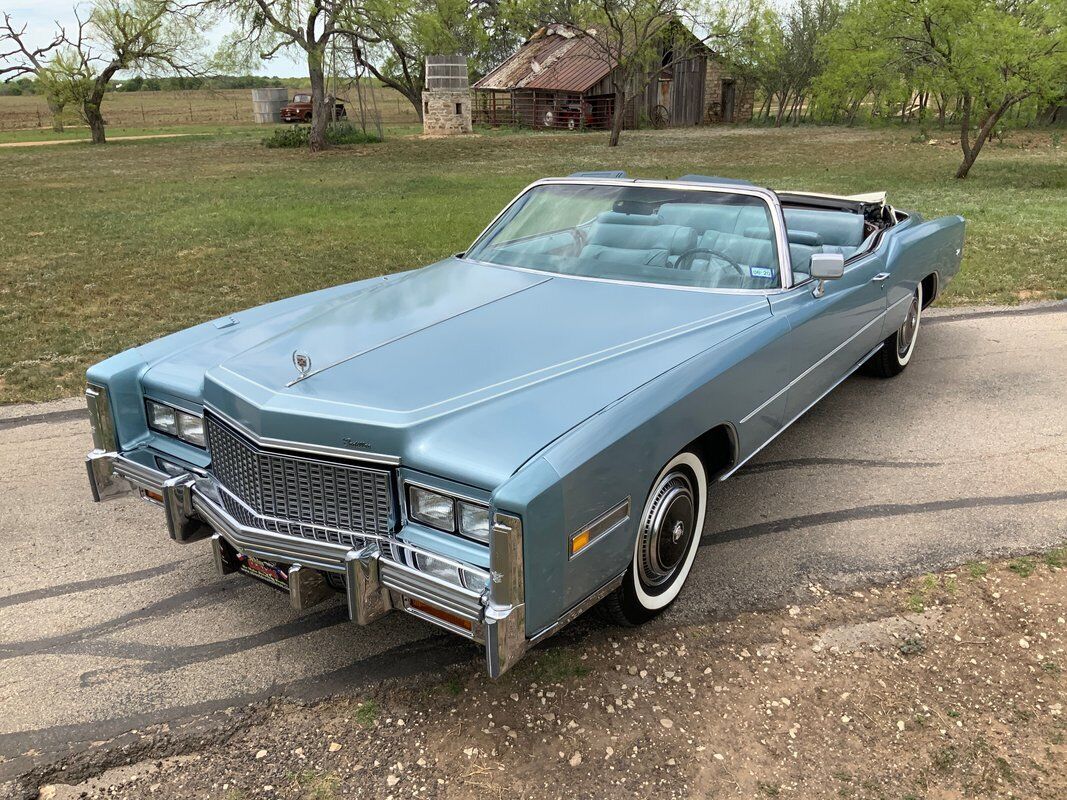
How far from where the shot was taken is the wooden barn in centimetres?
3984

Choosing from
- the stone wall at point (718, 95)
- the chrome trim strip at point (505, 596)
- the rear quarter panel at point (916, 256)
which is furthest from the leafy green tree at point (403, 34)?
the chrome trim strip at point (505, 596)

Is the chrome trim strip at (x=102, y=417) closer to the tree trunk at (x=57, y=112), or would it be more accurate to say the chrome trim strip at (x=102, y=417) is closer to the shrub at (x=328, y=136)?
the shrub at (x=328, y=136)

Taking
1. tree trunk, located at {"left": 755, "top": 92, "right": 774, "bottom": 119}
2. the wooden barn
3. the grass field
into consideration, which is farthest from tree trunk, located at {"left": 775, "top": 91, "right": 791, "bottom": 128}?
the grass field

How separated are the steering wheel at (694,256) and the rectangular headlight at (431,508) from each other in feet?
6.64

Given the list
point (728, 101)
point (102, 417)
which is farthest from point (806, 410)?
point (728, 101)

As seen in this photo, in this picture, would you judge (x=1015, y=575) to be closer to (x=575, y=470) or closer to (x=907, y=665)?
(x=907, y=665)

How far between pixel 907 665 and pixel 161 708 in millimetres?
2677

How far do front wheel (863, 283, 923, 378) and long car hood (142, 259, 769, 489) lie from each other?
257 cm

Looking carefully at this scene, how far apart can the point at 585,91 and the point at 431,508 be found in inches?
1559

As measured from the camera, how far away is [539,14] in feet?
95.0

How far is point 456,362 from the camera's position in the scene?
3.12 metres

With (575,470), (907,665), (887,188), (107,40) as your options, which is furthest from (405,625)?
(107,40)

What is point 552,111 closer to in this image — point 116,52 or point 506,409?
point 116,52

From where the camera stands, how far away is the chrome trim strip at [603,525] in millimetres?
2574
